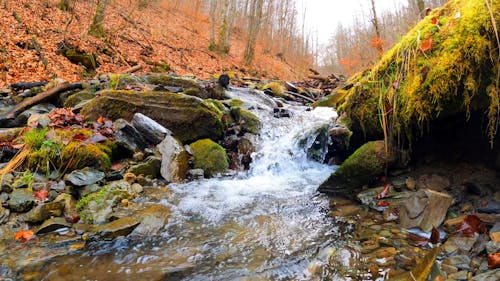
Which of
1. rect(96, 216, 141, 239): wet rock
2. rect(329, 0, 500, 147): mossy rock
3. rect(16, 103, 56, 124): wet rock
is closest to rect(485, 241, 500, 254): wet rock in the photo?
rect(329, 0, 500, 147): mossy rock

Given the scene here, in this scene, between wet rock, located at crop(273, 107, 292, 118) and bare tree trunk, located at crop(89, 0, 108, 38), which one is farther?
bare tree trunk, located at crop(89, 0, 108, 38)

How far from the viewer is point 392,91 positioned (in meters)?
3.34

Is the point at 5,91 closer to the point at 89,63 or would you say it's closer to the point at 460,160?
the point at 89,63

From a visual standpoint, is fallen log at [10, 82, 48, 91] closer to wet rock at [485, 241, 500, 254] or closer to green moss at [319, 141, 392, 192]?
green moss at [319, 141, 392, 192]

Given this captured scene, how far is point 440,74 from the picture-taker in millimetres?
2779

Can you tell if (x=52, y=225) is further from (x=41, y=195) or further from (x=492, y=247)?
(x=492, y=247)

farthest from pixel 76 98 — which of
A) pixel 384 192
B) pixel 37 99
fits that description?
pixel 384 192

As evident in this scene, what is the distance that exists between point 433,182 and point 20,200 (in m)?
4.43

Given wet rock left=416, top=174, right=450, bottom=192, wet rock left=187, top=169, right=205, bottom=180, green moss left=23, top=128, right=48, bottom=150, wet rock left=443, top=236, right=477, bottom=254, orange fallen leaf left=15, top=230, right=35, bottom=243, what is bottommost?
orange fallen leaf left=15, top=230, right=35, bottom=243

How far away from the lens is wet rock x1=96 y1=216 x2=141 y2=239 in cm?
281

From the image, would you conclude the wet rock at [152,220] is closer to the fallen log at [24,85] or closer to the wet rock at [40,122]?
the wet rock at [40,122]

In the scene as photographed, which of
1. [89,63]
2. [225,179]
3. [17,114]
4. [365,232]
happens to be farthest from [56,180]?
[89,63]

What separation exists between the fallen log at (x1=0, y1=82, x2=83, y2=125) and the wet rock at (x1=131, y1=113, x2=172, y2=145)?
7.32ft

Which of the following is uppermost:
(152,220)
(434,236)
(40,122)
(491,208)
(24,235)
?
(40,122)
